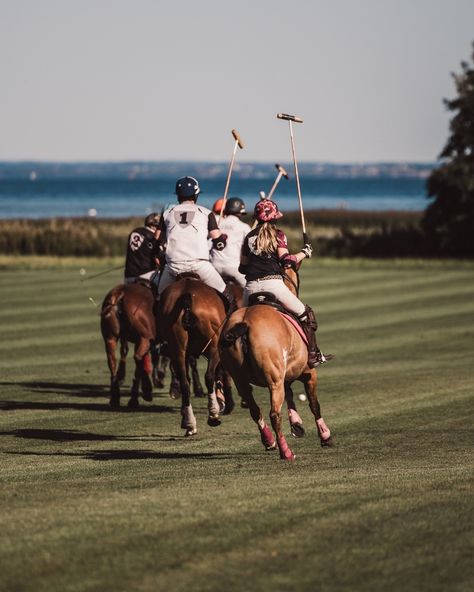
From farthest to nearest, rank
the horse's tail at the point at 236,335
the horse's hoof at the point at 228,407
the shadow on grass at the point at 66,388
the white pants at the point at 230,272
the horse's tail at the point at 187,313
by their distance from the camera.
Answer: the shadow on grass at the point at 66,388 → the white pants at the point at 230,272 → the horse's hoof at the point at 228,407 → the horse's tail at the point at 187,313 → the horse's tail at the point at 236,335

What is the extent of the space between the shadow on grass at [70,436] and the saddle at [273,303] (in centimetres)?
260

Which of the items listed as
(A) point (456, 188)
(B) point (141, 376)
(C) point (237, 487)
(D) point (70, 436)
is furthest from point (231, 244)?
(A) point (456, 188)

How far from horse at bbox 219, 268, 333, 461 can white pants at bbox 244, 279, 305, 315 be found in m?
0.30

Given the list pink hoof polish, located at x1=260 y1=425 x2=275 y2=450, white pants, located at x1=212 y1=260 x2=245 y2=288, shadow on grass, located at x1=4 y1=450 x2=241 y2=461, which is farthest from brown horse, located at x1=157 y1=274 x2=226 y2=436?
white pants, located at x1=212 y1=260 x2=245 y2=288

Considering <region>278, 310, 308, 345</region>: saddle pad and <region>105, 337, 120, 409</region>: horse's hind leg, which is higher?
<region>278, 310, 308, 345</region>: saddle pad

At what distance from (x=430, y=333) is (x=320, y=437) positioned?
1579cm

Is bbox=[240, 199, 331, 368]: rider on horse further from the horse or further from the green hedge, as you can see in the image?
the green hedge

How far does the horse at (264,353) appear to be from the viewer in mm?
12469

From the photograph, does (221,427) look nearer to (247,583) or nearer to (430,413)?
(430,413)

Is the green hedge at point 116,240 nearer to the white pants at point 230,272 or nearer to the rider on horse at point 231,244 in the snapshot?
Answer: the rider on horse at point 231,244

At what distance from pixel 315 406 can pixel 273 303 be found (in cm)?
131

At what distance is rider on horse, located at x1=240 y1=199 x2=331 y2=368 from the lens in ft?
43.6

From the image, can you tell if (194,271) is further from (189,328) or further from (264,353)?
(264,353)

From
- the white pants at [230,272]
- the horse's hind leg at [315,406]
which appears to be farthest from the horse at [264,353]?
the white pants at [230,272]
